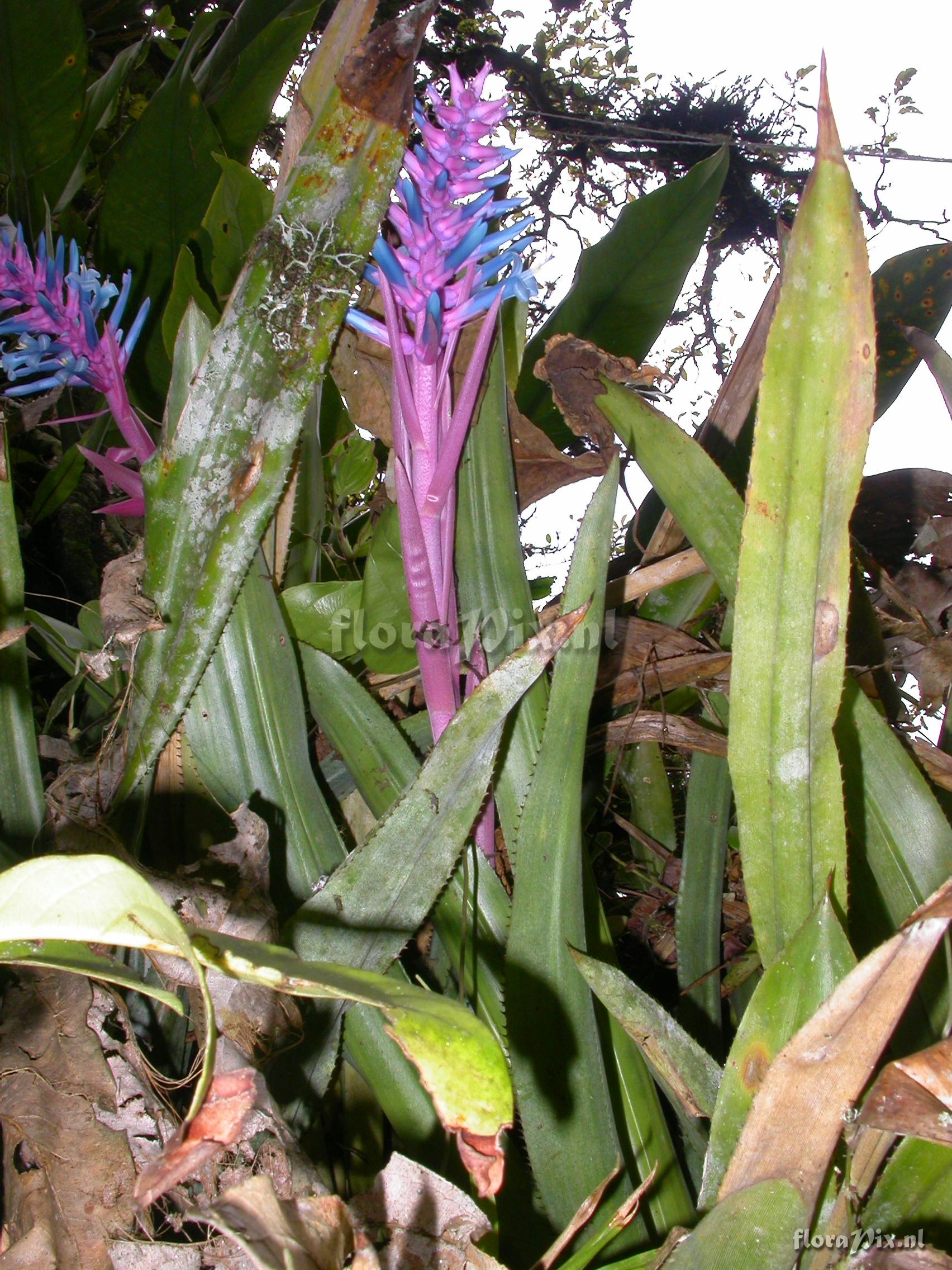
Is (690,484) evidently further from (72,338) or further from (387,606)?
(72,338)

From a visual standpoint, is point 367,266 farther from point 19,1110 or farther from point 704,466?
point 19,1110

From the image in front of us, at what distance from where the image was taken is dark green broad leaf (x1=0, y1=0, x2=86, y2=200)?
0.68 m

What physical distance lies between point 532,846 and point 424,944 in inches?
4.5

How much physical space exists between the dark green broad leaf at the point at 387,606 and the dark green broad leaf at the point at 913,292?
1.25ft

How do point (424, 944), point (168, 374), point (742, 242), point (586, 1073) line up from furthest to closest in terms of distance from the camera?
point (742, 242) → point (168, 374) → point (424, 944) → point (586, 1073)

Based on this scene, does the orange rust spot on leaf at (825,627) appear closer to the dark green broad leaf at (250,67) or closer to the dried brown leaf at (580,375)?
the dried brown leaf at (580,375)

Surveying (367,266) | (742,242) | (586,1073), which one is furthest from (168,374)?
(742,242)

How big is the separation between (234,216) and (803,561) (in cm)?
43

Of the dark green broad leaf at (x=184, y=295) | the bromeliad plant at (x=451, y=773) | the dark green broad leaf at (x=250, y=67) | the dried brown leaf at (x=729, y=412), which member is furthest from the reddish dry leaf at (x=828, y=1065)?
the dark green broad leaf at (x=250, y=67)

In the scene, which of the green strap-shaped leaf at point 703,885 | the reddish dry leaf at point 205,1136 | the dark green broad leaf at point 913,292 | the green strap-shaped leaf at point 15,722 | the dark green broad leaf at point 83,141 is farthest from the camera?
the dark green broad leaf at point 83,141

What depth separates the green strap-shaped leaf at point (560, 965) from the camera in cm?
33

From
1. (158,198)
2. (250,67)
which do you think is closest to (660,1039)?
(158,198)

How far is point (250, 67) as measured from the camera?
71 centimetres

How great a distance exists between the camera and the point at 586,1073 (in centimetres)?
33
